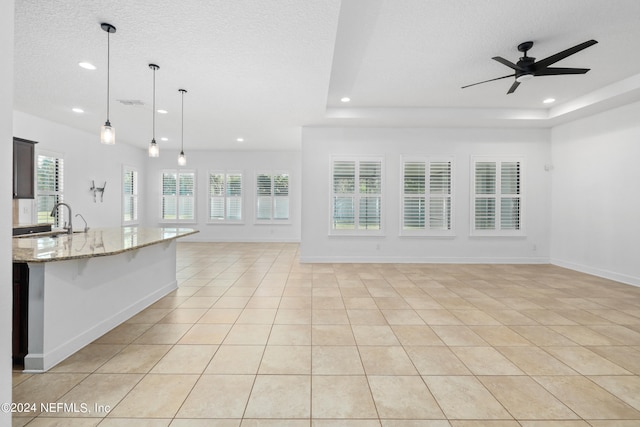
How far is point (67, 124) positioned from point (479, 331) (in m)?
8.23

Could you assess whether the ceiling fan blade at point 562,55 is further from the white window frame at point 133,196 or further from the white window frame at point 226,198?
the white window frame at point 133,196

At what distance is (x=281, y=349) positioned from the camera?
8.36ft

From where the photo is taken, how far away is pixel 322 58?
330 cm

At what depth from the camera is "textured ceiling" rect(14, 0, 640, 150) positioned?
264 cm

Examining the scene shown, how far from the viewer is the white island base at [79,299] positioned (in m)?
2.18

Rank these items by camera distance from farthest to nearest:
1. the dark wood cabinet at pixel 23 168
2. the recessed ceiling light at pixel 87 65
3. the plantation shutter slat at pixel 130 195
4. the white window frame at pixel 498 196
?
the plantation shutter slat at pixel 130 195 < the white window frame at pixel 498 196 < the dark wood cabinet at pixel 23 168 < the recessed ceiling light at pixel 87 65

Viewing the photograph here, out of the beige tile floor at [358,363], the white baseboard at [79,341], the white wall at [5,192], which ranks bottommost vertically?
the beige tile floor at [358,363]

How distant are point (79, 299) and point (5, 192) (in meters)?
1.61

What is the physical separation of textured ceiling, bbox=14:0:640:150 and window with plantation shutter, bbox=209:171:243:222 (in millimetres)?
3689

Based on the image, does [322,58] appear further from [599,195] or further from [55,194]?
[55,194]

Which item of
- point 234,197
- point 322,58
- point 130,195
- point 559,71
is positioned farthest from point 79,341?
point 130,195

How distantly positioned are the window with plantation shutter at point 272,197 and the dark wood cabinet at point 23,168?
5412 mm

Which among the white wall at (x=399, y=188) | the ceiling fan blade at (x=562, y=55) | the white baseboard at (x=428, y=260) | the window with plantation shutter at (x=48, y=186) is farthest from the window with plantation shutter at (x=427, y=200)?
the window with plantation shutter at (x=48, y=186)

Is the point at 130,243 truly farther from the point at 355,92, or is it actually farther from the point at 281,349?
the point at 355,92
